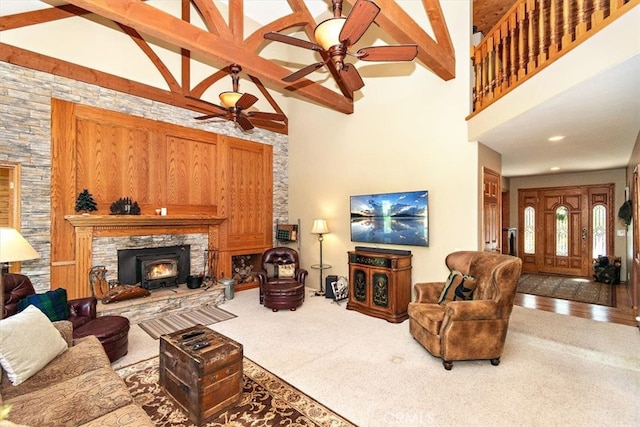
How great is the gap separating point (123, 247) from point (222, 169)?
2.20m

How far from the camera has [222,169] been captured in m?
5.92

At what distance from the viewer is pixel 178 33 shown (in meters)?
3.17

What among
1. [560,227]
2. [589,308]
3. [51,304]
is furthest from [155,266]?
[560,227]

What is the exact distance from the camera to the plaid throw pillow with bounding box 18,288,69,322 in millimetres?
2896

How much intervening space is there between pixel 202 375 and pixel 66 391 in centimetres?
78

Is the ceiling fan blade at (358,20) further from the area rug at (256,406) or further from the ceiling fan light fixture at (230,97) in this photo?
the area rug at (256,406)

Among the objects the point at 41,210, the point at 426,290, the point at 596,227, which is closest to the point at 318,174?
the point at 426,290

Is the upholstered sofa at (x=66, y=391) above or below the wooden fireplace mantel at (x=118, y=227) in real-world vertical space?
below

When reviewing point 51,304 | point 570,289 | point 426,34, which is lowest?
point 570,289

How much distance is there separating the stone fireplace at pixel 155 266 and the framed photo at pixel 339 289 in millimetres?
2699

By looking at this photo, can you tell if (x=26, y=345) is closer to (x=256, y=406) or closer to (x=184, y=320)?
(x=256, y=406)

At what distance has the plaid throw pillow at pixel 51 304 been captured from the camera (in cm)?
290

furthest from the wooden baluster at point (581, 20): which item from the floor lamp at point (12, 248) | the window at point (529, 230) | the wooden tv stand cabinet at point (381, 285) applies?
the window at point (529, 230)

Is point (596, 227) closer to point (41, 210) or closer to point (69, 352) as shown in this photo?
point (69, 352)
